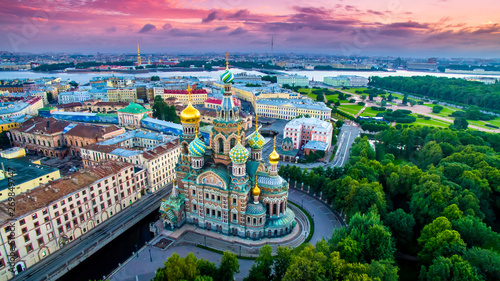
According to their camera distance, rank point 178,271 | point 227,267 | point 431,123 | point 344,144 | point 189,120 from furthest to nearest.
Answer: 1. point 431,123
2. point 344,144
3. point 189,120
4. point 227,267
5. point 178,271

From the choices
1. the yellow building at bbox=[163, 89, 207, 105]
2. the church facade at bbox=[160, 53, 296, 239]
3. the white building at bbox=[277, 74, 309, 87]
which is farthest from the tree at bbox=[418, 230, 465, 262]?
the white building at bbox=[277, 74, 309, 87]

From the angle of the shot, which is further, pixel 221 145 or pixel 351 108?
pixel 351 108

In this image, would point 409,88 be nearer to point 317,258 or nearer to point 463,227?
point 463,227

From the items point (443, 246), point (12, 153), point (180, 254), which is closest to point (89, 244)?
point (180, 254)

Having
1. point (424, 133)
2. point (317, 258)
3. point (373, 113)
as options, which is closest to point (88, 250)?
point (317, 258)

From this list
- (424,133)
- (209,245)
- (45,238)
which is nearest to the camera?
(45,238)

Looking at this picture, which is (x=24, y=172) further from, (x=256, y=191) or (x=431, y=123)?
(x=431, y=123)

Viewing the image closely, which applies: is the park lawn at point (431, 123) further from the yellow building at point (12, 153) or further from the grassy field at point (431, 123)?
the yellow building at point (12, 153)
